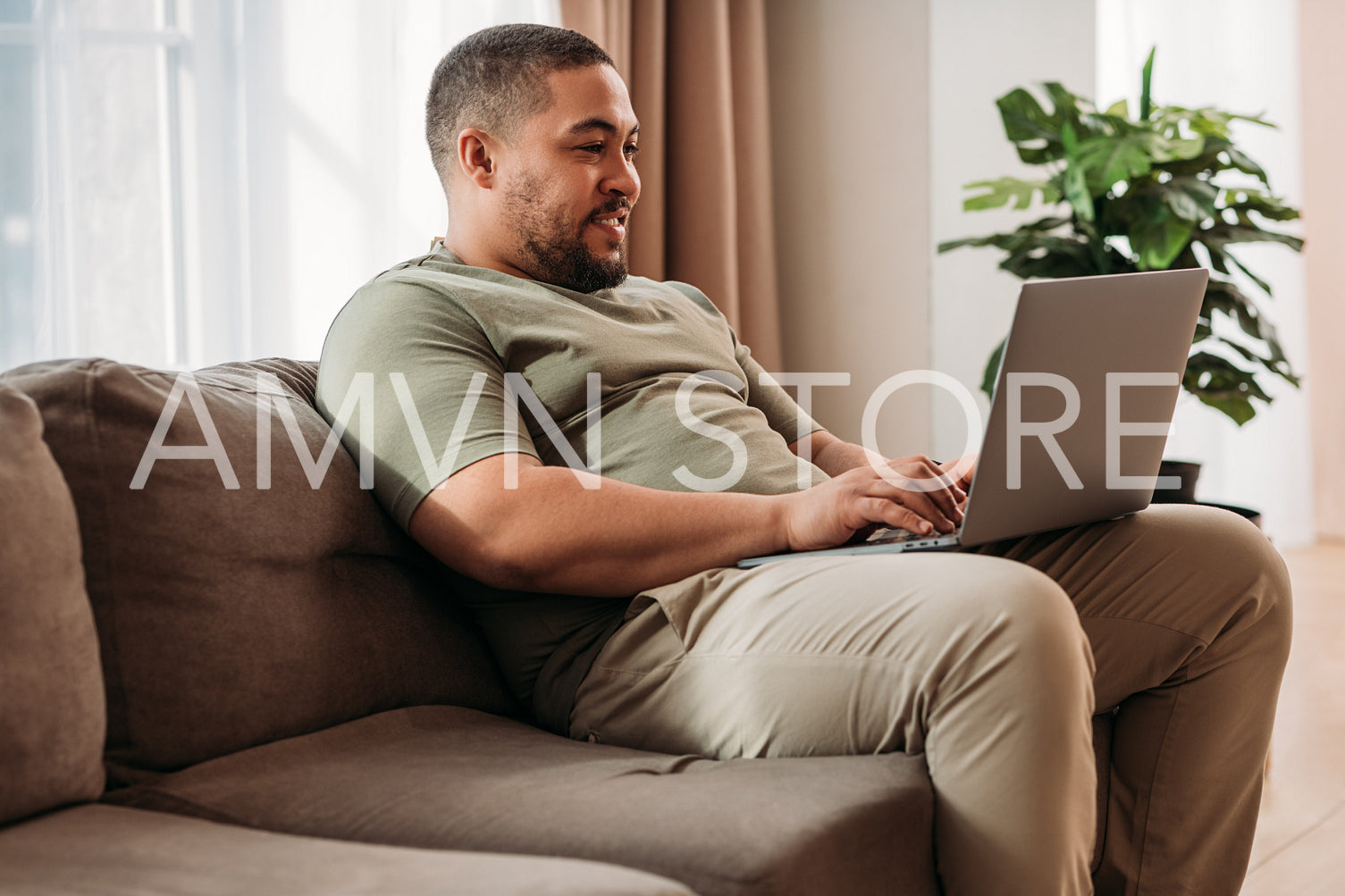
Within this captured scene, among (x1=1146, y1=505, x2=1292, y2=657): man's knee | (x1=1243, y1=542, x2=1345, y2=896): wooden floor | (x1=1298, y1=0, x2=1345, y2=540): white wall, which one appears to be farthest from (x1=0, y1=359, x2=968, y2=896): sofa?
(x1=1298, y1=0, x2=1345, y2=540): white wall

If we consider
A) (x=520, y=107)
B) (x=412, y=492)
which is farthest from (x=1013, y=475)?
(x=520, y=107)

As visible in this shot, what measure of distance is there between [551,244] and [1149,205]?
137cm

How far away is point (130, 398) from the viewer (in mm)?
1059

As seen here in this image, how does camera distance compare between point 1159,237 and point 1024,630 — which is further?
point 1159,237

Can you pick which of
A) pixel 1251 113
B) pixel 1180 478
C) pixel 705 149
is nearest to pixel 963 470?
pixel 1180 478

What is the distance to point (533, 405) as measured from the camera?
1.28 meters

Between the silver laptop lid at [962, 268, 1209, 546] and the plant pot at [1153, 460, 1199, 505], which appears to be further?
the plant pot at [1153, 460, 1199, 505]

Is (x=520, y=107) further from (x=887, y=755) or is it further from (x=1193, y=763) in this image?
(x=1193, y=763)

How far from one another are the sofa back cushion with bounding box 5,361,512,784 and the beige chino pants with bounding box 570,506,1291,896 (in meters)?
0.22

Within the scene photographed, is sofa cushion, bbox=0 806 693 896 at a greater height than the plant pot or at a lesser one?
lesser

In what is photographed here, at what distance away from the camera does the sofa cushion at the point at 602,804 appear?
2.65 ft

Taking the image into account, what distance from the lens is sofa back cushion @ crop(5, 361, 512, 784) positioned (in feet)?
3.30

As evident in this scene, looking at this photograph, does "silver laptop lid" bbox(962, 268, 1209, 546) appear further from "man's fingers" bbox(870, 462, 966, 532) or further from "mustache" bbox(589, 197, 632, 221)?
"mustache" bbox(589, 197, 632, 221)

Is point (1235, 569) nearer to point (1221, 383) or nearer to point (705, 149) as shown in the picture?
point (1221, 383)
